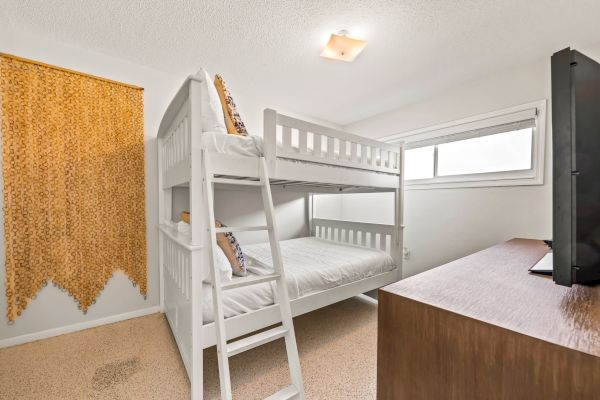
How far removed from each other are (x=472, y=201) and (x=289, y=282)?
7.09ft

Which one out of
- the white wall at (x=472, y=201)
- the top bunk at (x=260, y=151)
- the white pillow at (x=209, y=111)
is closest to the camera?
the top bunk at (x=260, y=151)

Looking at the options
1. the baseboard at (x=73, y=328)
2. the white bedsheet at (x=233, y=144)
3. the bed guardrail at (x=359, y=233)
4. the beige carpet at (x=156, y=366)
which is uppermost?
the white bedsheet at (x=233, y=144)

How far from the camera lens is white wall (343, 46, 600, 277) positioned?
7.12 feet

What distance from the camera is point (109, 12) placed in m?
1.65

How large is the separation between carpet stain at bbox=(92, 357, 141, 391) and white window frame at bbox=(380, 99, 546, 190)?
125 inches

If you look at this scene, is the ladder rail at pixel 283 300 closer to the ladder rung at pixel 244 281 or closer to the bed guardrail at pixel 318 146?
the ladder rung at pixel 244 281

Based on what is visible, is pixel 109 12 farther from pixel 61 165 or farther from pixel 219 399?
pixel 219 399

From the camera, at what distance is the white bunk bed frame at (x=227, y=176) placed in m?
1.30

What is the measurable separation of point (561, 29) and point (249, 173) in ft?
8.21

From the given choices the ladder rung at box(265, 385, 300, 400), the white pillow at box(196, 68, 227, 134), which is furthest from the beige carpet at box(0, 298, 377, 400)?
the white pillow at box(196, 68, 227, 134)

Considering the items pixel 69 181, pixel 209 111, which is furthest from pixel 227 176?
pixel 69 181

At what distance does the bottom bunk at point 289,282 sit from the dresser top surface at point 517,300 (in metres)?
0.99

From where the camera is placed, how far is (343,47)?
1942mm

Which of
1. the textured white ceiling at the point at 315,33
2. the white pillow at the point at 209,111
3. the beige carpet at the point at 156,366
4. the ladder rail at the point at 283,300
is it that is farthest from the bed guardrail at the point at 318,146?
the beige carpet at the point at 156,366
